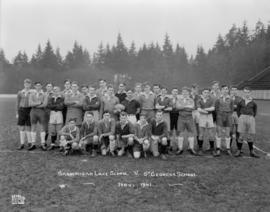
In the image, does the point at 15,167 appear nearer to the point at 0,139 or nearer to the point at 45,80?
the point at 0,139

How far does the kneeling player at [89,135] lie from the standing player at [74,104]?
1.24 feet

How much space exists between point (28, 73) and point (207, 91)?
115ft

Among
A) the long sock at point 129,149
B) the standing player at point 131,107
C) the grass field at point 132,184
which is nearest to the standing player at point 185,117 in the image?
the grass field at point 132,184

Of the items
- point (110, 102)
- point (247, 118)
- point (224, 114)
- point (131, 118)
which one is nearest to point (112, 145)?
point (131, 118)

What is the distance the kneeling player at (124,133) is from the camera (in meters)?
6.67

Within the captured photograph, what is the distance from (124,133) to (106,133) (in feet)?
1.43

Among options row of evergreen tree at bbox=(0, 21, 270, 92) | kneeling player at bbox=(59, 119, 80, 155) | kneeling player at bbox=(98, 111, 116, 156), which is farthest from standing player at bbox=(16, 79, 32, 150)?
row of evergreen tree at bbox=(0, 21, 270, 92)

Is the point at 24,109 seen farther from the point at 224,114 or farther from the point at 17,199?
the point at 224,114

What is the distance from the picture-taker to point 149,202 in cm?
390

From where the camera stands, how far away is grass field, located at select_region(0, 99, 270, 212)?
3.81 metres

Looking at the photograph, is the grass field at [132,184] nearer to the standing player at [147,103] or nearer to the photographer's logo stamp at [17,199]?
the photographer's logo stamp at [17,199]

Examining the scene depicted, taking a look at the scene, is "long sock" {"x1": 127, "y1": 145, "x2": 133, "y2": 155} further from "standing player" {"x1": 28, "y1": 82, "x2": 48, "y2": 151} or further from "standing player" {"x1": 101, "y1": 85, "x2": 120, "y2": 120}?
"standing player" {"x1": 28, "y1": 82, "x2": 48, "y2": 151}

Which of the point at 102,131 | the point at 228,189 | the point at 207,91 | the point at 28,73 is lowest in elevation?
the point at 228,189

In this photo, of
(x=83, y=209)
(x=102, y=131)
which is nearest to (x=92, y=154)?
(x=102, y=131)
